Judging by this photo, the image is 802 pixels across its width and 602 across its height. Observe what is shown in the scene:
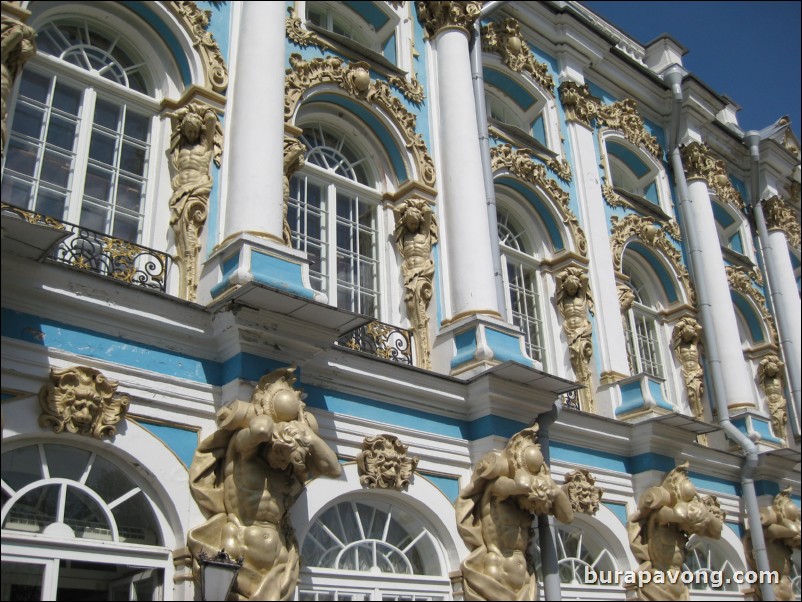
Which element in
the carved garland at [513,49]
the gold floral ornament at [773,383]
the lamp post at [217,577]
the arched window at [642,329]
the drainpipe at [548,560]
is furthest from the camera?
the gold floral ornament at [773,383]

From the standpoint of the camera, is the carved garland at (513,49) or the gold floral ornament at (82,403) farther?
the carved garland at (513,49)

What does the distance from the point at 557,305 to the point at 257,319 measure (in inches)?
217

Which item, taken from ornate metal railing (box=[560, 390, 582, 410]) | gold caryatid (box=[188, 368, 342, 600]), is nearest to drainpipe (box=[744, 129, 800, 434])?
ornate metal railing (box=[560, 390, 582, 410])

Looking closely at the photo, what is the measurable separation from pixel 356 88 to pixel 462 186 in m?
1.64

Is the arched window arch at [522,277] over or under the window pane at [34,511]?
over

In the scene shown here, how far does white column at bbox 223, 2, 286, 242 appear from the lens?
7.75 m

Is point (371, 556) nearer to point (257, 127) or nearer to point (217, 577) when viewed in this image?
point (217, 577)

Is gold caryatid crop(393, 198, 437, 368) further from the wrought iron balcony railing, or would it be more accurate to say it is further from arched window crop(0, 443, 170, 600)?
arched window crop(0, 443, 170, 600)

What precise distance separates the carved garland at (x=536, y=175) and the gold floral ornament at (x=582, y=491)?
3.35 meters

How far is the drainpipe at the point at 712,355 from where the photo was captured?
38.0 feet

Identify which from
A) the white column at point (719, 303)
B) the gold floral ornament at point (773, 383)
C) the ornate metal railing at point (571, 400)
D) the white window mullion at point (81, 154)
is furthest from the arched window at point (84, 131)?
the gold floral ornament at point (773, 383)

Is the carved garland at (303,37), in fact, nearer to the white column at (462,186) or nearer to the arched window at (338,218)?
the white column at (462,186)

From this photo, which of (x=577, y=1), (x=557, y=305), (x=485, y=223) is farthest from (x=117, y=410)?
(x=577, y=1)

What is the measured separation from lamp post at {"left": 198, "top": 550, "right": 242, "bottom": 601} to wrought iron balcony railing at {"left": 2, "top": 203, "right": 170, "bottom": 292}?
8.07 ft
